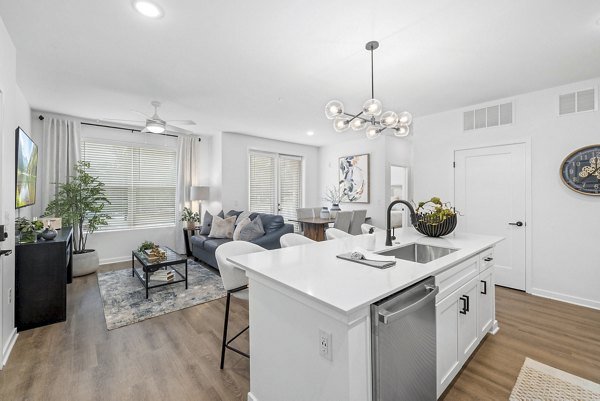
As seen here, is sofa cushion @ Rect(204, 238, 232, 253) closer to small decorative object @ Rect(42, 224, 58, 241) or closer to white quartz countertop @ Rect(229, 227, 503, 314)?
small decorative object @ Rect(42, 224, 58, 241)

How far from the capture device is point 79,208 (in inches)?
172

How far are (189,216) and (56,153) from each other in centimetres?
236

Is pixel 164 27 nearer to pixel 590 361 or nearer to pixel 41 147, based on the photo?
pixel 41 147

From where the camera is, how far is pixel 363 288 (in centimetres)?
126

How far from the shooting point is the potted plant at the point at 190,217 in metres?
5.65

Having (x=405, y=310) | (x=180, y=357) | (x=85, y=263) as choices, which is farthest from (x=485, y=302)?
(x=85, y=263)

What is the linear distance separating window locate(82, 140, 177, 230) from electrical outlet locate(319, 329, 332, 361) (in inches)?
211

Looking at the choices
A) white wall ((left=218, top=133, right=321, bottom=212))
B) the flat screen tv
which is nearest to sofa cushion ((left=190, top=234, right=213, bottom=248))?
white wall ((left=218, top=133, right=321, bottom=212))

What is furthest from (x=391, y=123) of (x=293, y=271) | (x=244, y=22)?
(x=293, y=271)

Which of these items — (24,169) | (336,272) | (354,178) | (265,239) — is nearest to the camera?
(336,272)

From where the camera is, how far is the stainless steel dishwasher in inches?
46.8

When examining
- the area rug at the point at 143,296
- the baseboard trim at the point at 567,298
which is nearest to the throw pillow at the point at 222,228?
the area rug at the point at 143,296

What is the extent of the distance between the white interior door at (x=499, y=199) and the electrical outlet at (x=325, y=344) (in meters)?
3.81

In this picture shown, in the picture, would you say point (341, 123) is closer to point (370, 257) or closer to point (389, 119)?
point (389, 119)
